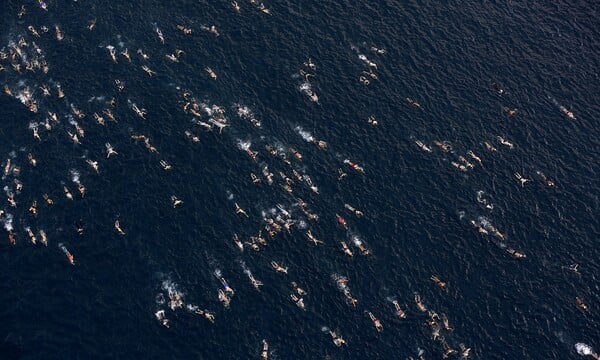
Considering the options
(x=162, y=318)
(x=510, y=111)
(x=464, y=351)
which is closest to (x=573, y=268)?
(x=464, y=351)

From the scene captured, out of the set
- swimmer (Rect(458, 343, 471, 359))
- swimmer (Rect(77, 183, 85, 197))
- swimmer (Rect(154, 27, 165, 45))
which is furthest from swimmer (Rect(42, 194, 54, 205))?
swimmer (Rect(458, 343, 471, 359))

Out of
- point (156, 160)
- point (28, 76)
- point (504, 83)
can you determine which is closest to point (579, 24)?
point (504, 83)

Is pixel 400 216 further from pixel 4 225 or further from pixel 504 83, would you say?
pixel 4 225

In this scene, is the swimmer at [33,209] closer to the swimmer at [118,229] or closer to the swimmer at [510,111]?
the swimmer at [118,229]

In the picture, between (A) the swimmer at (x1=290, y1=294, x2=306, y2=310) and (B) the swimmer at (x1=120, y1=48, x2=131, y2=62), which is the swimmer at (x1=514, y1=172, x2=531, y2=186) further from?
(B) the swimmer at (x1=120, y1=48, x2=131, y2=62)

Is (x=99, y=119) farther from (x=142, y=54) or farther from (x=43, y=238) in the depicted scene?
(x=43, y=238)

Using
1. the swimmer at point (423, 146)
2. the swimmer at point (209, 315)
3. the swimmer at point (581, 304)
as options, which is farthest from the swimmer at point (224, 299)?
the swimmer at point (581, 304)
